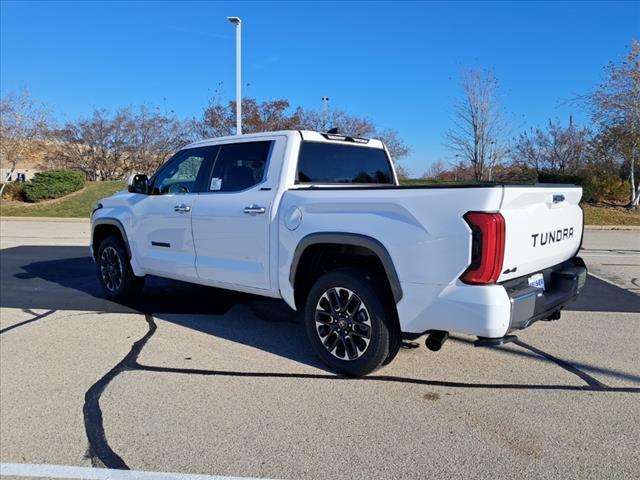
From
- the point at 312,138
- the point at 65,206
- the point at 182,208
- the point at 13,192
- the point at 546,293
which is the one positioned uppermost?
the point at 312,138

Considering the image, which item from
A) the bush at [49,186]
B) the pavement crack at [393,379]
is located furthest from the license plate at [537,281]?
the bush at [49,186]

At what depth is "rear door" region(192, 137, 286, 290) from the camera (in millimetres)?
4418

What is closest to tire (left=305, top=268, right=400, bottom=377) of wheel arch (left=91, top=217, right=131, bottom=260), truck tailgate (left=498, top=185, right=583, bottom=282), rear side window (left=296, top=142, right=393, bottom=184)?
truck tailgate (left=498, top=185, right=583, bottom=282)

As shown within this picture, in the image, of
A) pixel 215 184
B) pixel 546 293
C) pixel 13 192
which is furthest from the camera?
pixel 13 192

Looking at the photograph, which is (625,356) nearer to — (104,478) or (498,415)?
(498,415)

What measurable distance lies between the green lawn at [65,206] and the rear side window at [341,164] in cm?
1817

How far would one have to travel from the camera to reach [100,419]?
3297 mm

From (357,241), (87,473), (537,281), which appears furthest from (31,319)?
(537,281)

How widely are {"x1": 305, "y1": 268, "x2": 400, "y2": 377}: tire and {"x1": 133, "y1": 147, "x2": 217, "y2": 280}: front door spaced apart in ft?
5.76

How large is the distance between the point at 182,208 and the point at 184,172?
0.52 metres

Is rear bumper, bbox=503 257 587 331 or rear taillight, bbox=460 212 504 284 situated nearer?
rear taillight, bbox=460 212 504 284

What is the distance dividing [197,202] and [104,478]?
291cm

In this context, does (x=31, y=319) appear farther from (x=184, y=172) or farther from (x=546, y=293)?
(x=546, y=293)

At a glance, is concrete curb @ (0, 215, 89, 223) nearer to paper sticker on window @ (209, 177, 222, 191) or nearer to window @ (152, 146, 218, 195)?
window @ (152, 146, 218, 195)
